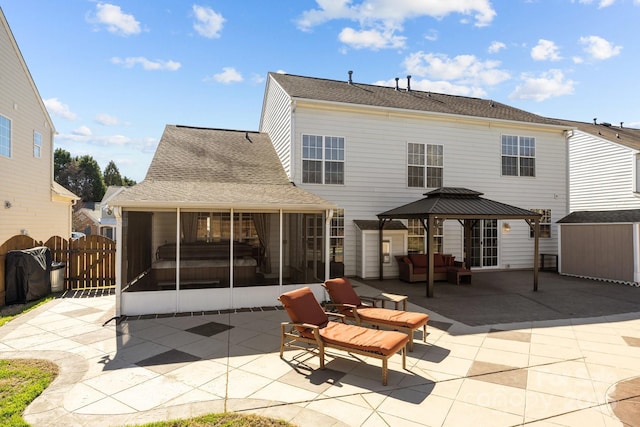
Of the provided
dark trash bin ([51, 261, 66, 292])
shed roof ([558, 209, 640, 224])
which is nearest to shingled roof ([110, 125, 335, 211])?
dark trash bin ([51, 261, 66, 292])

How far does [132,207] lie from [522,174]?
15281 mm

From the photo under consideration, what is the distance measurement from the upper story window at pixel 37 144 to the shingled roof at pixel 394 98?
975cm

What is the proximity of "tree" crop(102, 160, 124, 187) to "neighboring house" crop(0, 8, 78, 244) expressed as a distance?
5569 cm

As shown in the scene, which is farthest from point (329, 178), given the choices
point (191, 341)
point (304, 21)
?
point (191, 341)

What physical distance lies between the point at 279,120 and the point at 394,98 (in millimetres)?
5042

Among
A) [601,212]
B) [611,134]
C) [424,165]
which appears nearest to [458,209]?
[424,165]

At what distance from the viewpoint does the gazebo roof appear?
9914mm

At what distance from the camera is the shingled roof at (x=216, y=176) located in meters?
7.74

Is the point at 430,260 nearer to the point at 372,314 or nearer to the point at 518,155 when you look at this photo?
the point at 372,314

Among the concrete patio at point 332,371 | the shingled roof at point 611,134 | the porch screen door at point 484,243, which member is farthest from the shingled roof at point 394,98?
the concrete patio at point 332,371

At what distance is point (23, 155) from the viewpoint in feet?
39.3

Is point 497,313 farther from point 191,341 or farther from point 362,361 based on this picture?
point 191,341

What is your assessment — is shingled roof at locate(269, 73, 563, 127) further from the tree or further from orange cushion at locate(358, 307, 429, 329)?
the tree

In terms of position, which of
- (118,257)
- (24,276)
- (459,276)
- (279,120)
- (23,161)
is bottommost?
(459,276)
